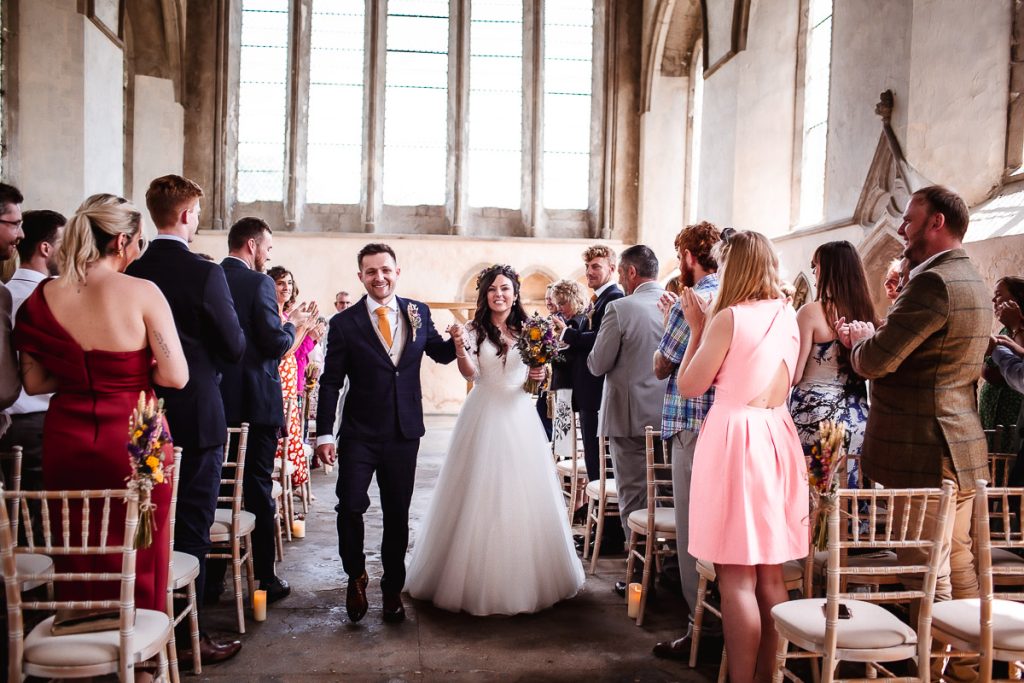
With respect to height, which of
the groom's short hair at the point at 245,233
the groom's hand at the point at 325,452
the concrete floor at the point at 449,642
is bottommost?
the concrete floor at the point at 449,642

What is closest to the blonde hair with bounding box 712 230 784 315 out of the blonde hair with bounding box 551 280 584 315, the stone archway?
the blonde hair with bounding box 551 280 584 315

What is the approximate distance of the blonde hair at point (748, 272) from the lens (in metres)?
2.82

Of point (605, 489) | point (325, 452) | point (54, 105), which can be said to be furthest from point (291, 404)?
point (54, 105)

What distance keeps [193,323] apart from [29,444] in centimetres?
102

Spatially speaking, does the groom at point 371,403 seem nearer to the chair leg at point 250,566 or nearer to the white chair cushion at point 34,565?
the chair leg at point 250,566

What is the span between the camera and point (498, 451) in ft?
13.4

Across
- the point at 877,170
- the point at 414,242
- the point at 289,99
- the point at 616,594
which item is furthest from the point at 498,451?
the point at 289,99

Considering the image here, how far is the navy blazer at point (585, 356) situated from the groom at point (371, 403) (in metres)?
1.73

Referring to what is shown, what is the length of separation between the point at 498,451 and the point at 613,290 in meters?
1.79

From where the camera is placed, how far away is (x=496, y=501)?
13.3ft

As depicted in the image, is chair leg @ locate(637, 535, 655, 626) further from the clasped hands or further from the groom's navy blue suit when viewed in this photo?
the clasped hands

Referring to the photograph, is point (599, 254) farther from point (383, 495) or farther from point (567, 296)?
point (383, 495)

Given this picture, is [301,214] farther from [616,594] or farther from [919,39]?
[616,594]

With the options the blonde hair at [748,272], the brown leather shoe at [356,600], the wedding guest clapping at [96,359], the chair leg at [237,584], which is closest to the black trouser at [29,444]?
the chair leg at [237,584]
